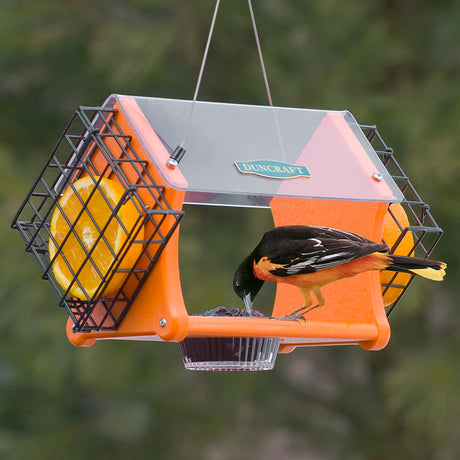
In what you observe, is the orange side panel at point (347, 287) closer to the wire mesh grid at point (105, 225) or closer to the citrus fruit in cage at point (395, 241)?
the citrus fruit in cage at point (395, 241)

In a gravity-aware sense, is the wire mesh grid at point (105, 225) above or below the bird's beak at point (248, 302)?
above

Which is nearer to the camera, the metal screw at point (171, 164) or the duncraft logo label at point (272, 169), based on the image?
the metal screw at point (171, 164)

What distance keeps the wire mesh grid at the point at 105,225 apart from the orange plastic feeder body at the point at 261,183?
45 mm

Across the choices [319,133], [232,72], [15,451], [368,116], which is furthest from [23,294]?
[319,133]

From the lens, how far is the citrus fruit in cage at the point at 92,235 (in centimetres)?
321

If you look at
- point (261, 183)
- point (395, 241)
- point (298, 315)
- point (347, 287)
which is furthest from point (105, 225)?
point (395, 241)

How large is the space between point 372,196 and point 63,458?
6.04 m

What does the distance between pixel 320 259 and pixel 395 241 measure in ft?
1.82

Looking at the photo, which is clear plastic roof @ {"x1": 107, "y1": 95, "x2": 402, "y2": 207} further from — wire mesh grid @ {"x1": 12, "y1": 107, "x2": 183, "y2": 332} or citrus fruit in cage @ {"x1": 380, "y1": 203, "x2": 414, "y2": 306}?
citrus fruit in cage @ {"x1": 380, "y1": 203, "x2": 414, "y2": 306}

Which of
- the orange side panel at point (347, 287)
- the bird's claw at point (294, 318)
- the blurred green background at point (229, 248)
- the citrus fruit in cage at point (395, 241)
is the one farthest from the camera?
the blurred green background at point (229, 248)

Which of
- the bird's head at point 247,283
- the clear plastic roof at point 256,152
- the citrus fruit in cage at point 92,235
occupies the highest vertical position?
the clear plastic roof at point 256,152

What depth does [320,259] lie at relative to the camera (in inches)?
130

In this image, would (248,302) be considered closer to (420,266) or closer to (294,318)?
(294,318)

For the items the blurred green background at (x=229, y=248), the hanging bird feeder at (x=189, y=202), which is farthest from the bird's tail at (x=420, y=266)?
the blurred green background at (x=229, y=248)
